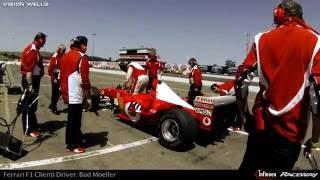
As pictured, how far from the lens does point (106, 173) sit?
4445 millimetres

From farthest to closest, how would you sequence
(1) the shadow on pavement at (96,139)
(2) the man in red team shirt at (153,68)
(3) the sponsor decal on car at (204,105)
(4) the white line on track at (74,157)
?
(2) the man in red team shirt at (153,68) → (1) the shadow on pavement at (96,139) → (3) the sponsor decal on car at (204,105) → (4) the white line on track at (74,157)

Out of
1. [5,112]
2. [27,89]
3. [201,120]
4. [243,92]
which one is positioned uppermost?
[243,92]

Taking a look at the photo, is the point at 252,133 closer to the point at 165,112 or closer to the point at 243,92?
the point at 243,92

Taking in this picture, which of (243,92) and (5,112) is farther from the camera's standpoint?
(5,112)

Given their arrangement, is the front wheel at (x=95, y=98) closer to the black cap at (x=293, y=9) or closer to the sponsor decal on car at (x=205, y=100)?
the sponsor decal on car at (x=205, y=100)

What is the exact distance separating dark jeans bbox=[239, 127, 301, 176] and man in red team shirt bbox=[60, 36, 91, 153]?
3749 millimetres

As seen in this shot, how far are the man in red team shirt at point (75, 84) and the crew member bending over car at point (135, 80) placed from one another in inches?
123

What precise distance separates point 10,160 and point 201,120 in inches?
129

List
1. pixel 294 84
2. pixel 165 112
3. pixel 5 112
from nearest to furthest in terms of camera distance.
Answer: pixel 294 84, pixel 165 112, pixel 5 112

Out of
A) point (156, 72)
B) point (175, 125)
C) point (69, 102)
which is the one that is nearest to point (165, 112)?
point (175, 125)

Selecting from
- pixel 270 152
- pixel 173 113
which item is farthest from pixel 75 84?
pixel 270 152

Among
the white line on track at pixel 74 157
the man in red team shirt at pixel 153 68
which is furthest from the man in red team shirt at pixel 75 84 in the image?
the man in red team shirt at pixel 153 68

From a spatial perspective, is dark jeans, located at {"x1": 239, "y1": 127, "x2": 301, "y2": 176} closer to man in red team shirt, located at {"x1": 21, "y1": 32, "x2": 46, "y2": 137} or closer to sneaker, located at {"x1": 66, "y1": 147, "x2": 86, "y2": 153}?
sneaker, located at {"x1": 66, "y1": 147, "x2": 86, "y2": 153}

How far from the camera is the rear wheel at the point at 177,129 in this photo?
6575mm
